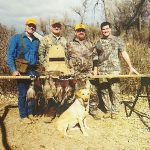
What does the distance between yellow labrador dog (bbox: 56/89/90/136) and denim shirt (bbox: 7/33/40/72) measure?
147 centimetres

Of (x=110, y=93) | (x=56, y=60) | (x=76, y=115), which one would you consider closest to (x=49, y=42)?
(x=56, y=60)

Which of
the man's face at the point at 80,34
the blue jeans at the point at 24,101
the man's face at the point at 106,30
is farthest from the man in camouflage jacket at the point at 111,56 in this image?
the blue jeans at the point at 24,101

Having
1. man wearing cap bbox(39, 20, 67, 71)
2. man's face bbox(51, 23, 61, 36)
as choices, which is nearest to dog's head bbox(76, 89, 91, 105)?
man wearing cap bbox(39, 20, 67, 71)

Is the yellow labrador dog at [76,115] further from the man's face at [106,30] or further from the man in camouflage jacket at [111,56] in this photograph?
the man's face at [106,30]

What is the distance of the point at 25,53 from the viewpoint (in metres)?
7.95

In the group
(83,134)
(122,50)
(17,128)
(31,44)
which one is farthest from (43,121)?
(122,50)

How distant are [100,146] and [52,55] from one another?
95.5 inches

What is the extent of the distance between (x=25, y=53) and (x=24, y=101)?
119 centimetres

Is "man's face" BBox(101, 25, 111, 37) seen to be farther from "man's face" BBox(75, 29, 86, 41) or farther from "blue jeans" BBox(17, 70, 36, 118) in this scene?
"blue jeans" BBox(17, 70, 36, 118)

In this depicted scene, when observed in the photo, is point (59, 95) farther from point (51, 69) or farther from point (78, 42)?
point (78, 42)

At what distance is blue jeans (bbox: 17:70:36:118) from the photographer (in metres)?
8.07

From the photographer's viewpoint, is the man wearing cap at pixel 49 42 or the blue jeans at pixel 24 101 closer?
the man wearing cap at pixel 49 42

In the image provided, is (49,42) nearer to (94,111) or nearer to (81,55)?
(81,55)

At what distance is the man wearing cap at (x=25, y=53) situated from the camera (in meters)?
7.80
